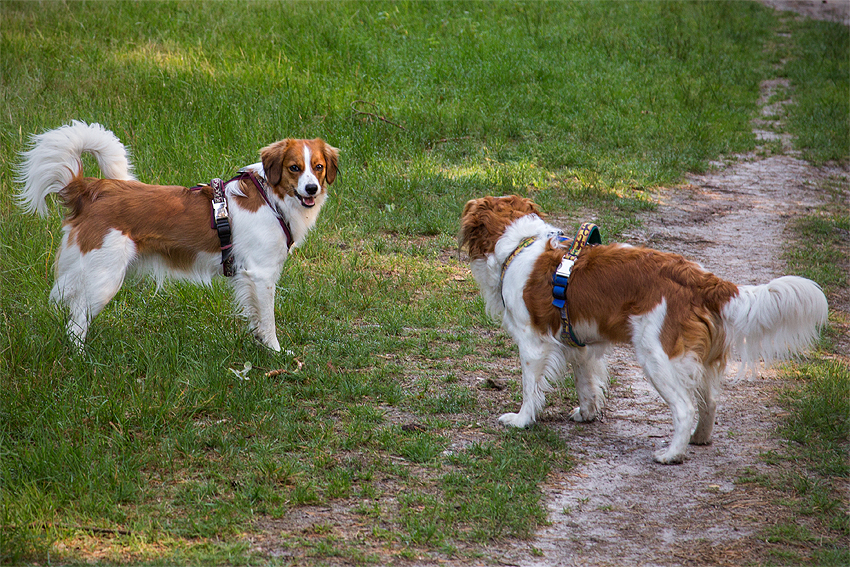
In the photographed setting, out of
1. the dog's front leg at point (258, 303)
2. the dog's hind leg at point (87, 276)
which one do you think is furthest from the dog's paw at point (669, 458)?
the dog's hind leg at point (87, 276)

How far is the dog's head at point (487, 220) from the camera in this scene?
15.6 ft

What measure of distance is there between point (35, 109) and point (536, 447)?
7.31m

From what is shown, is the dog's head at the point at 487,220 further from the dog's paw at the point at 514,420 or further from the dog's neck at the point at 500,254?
the dog's paw at the point at 514,420

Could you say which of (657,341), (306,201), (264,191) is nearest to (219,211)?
(264,191)

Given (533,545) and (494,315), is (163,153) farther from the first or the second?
(533,545)

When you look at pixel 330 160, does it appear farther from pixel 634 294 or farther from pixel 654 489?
pixel 654 489

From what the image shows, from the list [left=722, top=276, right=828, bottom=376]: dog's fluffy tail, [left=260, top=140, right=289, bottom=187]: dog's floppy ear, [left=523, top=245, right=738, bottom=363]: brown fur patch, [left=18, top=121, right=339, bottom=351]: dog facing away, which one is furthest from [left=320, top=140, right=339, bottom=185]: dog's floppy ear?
[left=722, top=276, right=828, bottom=376]: dog's fluffy tail

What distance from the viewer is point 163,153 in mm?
7918

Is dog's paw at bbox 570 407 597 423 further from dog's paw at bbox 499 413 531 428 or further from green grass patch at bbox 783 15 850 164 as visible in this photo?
green grass patch at bbox 783 15 850 164

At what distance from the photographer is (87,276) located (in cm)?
475

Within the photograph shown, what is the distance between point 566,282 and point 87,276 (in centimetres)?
301

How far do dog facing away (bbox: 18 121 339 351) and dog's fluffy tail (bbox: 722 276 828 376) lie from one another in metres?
2.80

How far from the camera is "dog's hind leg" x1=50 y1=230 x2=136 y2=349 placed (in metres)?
4.74

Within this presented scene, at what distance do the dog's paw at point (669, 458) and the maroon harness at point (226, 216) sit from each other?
111 inches
